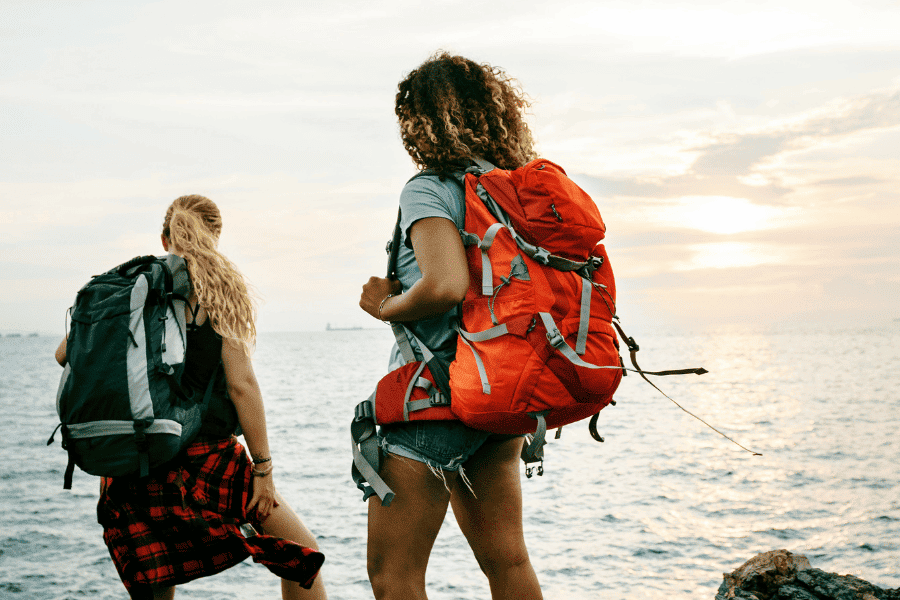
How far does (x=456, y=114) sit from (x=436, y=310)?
63cm

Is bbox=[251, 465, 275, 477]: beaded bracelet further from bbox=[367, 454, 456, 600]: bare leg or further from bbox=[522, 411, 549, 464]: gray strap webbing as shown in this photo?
bbox=[522, 411, 549, 464]: gray strap webbing

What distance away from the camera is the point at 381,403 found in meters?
2.14

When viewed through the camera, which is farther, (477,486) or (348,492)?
(348,492)

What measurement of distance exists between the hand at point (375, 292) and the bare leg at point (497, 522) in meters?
0.59

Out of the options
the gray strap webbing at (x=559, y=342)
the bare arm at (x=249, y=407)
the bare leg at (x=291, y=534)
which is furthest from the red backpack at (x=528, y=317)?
the bare leg at (x=291, y=534)

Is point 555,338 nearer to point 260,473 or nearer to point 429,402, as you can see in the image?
point 429,402

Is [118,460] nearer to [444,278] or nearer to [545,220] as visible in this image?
[444,278]

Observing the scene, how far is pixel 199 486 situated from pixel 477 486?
122 centimetres

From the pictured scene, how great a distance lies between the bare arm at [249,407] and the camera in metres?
2.94

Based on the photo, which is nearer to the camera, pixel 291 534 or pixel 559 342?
pixel 559 342

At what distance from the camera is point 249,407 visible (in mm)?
2947

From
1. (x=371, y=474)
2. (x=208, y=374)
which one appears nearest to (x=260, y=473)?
(x=208, y=374)

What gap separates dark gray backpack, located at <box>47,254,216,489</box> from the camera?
8.61ft

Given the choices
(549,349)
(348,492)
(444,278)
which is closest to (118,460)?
(444,278)
